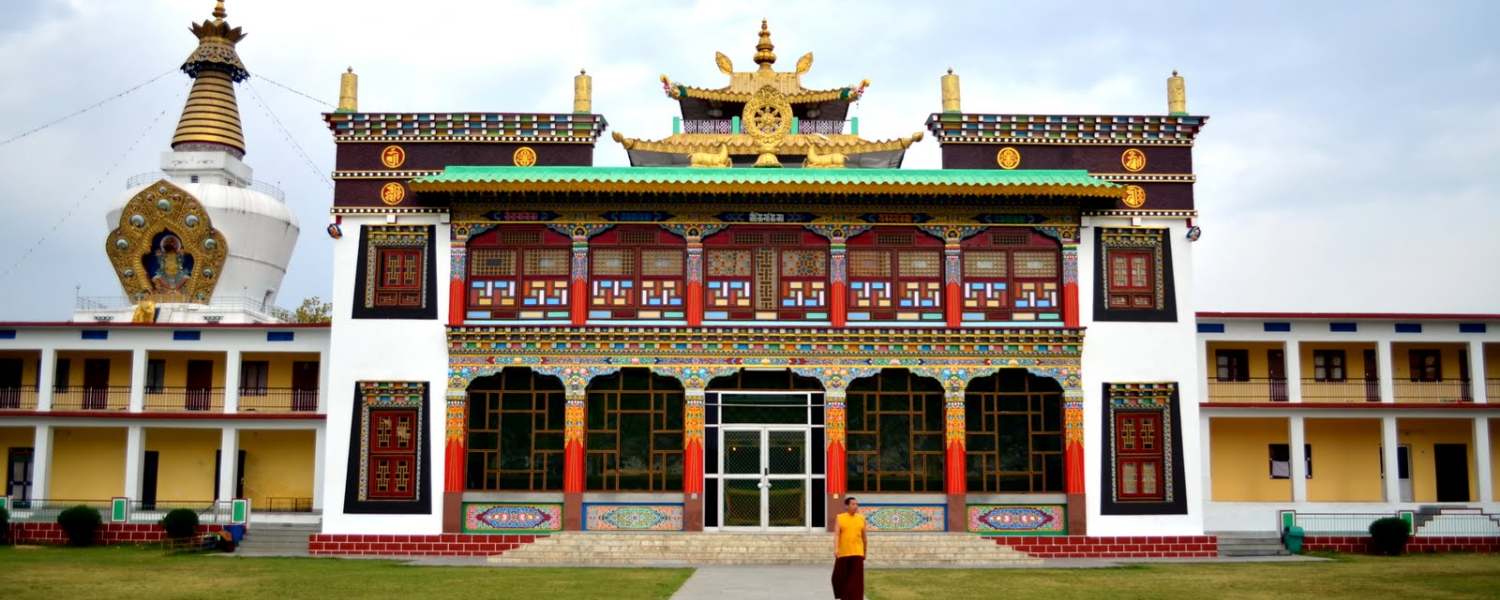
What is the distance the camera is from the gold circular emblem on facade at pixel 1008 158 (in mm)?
27516

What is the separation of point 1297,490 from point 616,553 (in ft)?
57.6

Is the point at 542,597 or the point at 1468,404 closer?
the point at 542,597

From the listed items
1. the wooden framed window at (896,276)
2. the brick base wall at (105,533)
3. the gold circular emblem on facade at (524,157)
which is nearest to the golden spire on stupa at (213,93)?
the brick base wall at (105,533)

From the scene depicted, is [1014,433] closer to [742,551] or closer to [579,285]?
[742,551]

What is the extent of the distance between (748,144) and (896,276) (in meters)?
4.84

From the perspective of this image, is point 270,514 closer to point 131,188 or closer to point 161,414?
point 161,414

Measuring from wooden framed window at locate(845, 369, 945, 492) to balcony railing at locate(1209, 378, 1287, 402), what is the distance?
36.1ft

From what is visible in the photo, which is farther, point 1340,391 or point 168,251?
point 168,251

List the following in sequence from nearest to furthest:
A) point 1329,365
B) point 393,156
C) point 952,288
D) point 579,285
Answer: point 579,285
point 952,288
point 393,156
point 1329,365

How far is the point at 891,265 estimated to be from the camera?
87.9ft

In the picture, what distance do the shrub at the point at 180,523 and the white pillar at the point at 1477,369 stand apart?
30.8 metres

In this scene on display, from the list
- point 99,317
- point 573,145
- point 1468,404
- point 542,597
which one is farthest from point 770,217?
point 99,317

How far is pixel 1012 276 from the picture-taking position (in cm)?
2688

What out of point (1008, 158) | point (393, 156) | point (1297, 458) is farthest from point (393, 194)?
point (1297, 458)
